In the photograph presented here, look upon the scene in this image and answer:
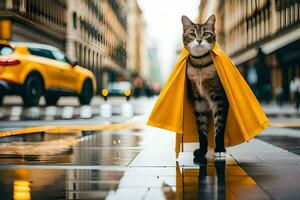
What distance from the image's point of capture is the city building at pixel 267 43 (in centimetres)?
3490

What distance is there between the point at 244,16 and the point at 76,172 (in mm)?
54854

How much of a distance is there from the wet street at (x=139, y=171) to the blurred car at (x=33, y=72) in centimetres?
764

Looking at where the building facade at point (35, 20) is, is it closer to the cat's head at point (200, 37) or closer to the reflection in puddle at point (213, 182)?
the cat's head at point (200, 37)

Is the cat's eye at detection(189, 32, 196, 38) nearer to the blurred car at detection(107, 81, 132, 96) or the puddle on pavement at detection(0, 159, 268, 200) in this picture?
the puddle on pavement at detection(0, 159, 268, 200)

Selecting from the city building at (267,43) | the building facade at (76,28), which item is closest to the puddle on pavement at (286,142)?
the city building at (267,43)

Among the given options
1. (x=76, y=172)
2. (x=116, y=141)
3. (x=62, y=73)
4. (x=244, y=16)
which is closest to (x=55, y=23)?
(x=244, y=16)

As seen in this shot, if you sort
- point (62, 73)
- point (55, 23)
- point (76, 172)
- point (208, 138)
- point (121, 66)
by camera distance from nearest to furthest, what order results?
point (76, 172) < point (208, 138) < point (62, 73) < point (55, 23) < point (121, 66)

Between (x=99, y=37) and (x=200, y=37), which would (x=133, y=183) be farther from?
(x=99, y=37)

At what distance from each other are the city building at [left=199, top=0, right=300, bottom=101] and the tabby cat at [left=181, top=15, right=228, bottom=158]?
917 inches

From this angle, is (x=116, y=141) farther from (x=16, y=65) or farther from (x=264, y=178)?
(x=16, y=65)

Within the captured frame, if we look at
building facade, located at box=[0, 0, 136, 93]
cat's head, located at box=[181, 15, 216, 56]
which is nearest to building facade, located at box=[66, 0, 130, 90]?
building facade, located at box=[0, 0, 136, 93]

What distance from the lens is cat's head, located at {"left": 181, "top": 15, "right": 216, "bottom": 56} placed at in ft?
20.1

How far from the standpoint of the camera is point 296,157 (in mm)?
6664

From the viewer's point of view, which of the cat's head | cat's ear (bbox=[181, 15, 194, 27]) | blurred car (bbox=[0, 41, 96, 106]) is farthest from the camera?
blurred car (bbox=[0, 41, 96, 106])
